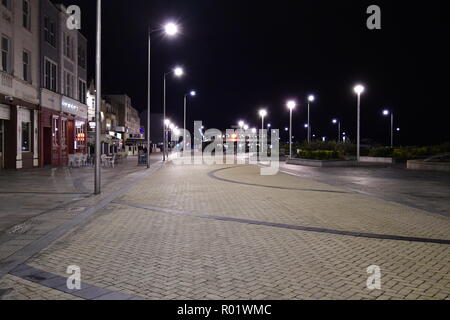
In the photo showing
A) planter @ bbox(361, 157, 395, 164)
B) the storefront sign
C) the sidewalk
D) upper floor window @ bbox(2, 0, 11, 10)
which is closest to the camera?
the sidewalk

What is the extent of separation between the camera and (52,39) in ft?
95.8

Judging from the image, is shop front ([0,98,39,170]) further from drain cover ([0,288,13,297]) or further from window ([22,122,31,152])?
drain cover ([0,288,13,297])

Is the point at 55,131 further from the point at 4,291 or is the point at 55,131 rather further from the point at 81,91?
the point at 4,291

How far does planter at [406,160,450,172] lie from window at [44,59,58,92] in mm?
23791

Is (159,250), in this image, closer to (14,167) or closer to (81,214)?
(81,214)

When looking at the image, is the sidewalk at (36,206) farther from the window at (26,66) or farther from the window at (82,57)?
the window at (82,57)

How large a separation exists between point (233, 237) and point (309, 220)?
2.34 m

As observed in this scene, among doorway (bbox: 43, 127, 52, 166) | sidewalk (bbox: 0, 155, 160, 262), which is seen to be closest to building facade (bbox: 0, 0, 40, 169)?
doorway (bbox: 43, 127, 52, 166)

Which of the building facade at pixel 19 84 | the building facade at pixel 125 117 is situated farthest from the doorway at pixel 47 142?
the building facade at pixel 125 117

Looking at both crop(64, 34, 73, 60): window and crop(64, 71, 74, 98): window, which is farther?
crop(64, 71, 74, 98): window

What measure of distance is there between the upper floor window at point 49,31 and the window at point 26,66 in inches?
123

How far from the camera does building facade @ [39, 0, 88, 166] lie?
90.8 feet
